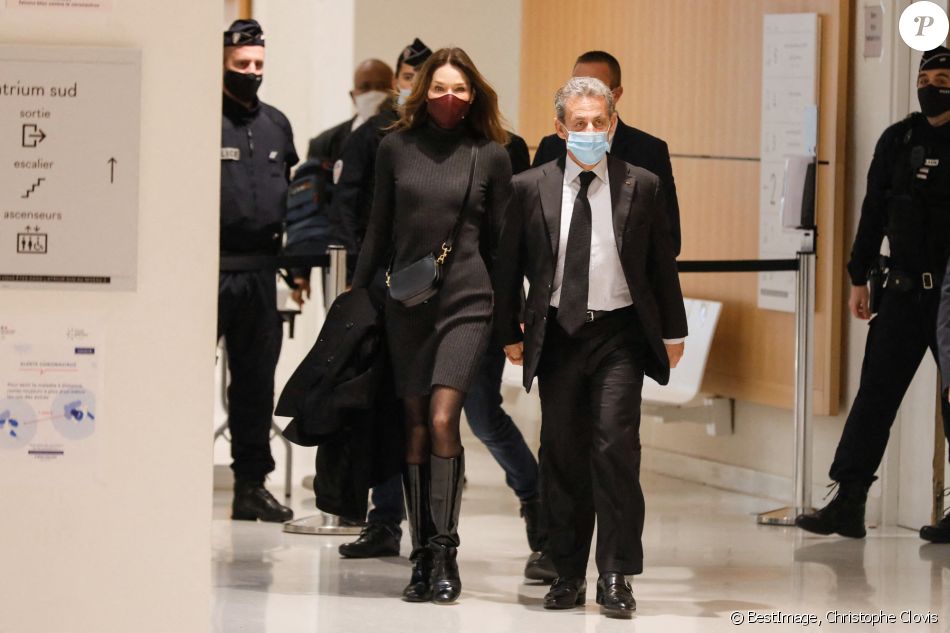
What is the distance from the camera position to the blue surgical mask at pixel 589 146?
4.74 metres

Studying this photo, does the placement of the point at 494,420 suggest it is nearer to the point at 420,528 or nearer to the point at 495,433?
the point at 495,433

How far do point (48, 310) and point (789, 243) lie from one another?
14.5ft

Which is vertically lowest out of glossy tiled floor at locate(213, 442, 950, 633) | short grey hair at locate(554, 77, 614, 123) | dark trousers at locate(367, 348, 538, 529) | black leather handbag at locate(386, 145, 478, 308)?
glossy tiled floor at locate(213, 442, 950, 633)

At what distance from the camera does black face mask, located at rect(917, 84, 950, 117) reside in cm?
594

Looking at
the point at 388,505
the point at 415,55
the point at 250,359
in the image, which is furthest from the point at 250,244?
the point at 388,505

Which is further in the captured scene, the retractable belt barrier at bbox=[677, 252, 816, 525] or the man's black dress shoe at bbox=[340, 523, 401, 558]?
the retractable belt barrier at bbox=[677, 252, 816, 525]

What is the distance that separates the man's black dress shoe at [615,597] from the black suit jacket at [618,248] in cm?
59

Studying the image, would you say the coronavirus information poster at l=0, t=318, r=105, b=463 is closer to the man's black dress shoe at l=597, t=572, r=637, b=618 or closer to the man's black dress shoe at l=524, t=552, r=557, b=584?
the man's black dress shoe at l=597, t=572, r=637, b=618

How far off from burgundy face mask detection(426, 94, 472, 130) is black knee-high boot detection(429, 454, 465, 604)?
101 cm

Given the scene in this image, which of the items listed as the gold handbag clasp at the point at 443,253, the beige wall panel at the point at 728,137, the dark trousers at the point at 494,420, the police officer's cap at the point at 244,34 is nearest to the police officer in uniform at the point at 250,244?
the police officer's cap at the point at 244,34

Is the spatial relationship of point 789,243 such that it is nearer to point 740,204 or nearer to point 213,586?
point 740,204

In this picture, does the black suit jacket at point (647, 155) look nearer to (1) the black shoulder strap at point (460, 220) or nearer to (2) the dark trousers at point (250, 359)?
(1) the black shoulder strap at point (460, 220)

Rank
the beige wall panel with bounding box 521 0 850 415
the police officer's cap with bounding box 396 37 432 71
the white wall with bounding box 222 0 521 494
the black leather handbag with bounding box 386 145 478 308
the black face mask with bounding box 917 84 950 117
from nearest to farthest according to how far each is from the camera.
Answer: the black leather handbag with bounding box 386 145 478 308, the black face mask with bounding box 917 84 950 117, the police officer's cap with bounding box 396 37 432 71, the beige wall panel with bounding box 521 0 850 415, the white wall with bounding box 222 0 521 494

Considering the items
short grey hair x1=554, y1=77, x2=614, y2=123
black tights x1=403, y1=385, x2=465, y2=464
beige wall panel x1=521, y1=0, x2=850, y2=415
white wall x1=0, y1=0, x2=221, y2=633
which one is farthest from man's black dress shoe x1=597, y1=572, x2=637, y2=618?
beige wall panel x1=521, y1=0, x2=850, y2=415
